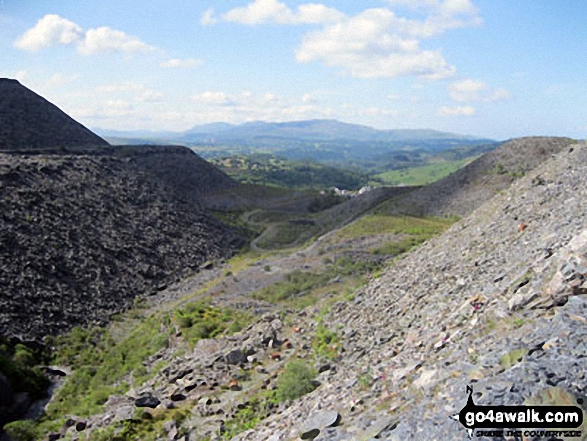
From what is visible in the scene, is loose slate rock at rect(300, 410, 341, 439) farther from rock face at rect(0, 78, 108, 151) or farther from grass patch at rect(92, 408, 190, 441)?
rock face at rect(0, 78, 108, 151)

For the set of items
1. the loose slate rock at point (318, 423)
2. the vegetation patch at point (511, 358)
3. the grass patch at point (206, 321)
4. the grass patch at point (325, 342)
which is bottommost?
the grass patch at point (206, 321)

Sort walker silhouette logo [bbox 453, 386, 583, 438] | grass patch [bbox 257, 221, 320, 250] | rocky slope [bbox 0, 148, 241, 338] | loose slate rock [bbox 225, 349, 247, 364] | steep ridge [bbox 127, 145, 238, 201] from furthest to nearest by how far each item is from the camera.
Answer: steep ridge [bbox 127, 145, 238, 201] < grass patch [bbox 257, 221, 320, 250] < rocky slope [bbox 0, 148, 241, 338] < loose slate rock [bbox 225, 349, 247, 364] < walker silhouette logo [bbox 453, 386, 583, 438]

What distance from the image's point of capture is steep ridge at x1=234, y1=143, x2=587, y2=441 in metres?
6.52

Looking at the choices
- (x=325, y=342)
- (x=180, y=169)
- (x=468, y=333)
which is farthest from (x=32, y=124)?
(x=468, y=333)

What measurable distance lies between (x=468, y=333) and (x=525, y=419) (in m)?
3.79

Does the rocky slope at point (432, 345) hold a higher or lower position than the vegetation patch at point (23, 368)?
higher

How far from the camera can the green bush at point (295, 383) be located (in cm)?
1248

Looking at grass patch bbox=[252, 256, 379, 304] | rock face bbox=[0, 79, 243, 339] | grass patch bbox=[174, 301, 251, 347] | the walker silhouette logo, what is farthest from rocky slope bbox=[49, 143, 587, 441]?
rock face bbox=[0, 79, 243, 339]

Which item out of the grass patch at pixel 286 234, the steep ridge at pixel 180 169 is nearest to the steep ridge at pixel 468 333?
the grass patch at pixel 286 234

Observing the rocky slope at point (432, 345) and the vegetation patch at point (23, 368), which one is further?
the vegetation patch at point (23, 368)

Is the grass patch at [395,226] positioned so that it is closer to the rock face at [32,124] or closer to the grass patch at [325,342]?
the grass patch at [325,342]

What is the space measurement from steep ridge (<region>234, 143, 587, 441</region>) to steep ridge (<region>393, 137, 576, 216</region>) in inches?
1297

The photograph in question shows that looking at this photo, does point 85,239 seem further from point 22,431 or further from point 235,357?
point 235,357

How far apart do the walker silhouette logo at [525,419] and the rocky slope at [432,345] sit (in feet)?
0.44
